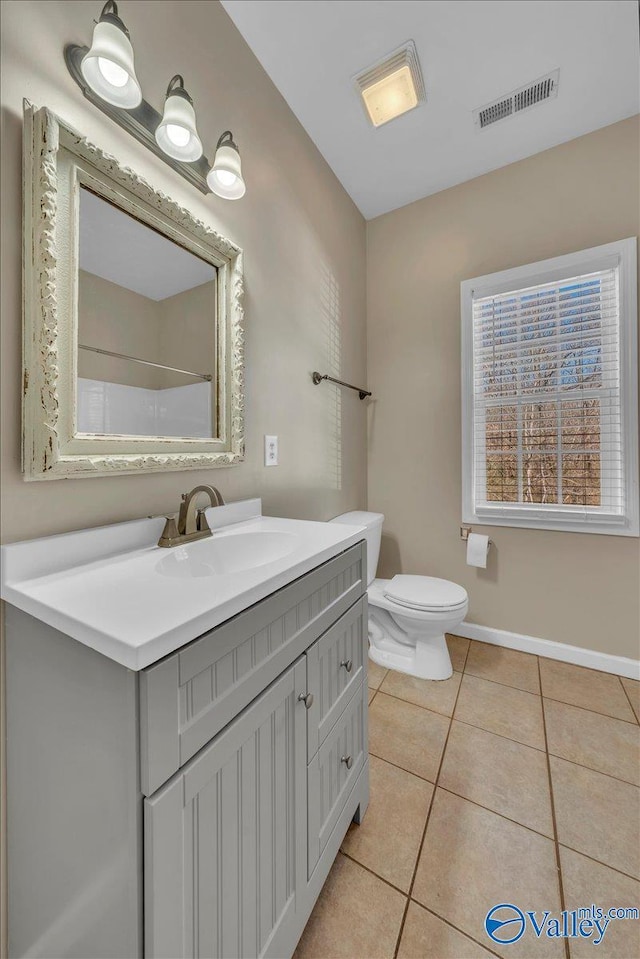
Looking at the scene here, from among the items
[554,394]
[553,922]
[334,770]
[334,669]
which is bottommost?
[553,922]

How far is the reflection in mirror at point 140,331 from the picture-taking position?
→ 915 millimetres

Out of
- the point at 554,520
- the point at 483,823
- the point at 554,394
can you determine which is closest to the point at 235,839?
the point at 483,823

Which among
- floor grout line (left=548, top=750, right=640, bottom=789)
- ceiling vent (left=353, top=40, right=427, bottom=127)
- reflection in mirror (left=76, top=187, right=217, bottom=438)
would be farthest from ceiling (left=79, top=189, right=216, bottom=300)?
floor grout line (left=548, top=750, right=640, bottom=789)

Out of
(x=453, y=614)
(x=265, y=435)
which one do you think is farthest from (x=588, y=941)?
(x=265, y=435)

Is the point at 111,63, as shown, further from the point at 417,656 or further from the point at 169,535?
the point at 417,656

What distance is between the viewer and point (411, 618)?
1.79 metres

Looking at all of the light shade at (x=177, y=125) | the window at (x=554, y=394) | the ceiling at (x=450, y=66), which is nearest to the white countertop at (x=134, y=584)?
the light shade at (x=177, y=125)

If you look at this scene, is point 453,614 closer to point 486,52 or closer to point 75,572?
point 75,572

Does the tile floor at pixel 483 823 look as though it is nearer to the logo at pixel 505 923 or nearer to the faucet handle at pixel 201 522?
the logo at pixel 505 923

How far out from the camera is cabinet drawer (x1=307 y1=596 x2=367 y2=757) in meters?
0.86

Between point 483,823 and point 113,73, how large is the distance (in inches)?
87.5

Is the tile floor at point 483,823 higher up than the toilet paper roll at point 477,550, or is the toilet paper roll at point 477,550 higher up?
the toilet paper roll at point 477,550

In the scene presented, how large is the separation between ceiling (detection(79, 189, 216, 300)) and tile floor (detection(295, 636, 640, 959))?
1690 millimetres

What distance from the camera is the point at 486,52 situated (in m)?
1.48
